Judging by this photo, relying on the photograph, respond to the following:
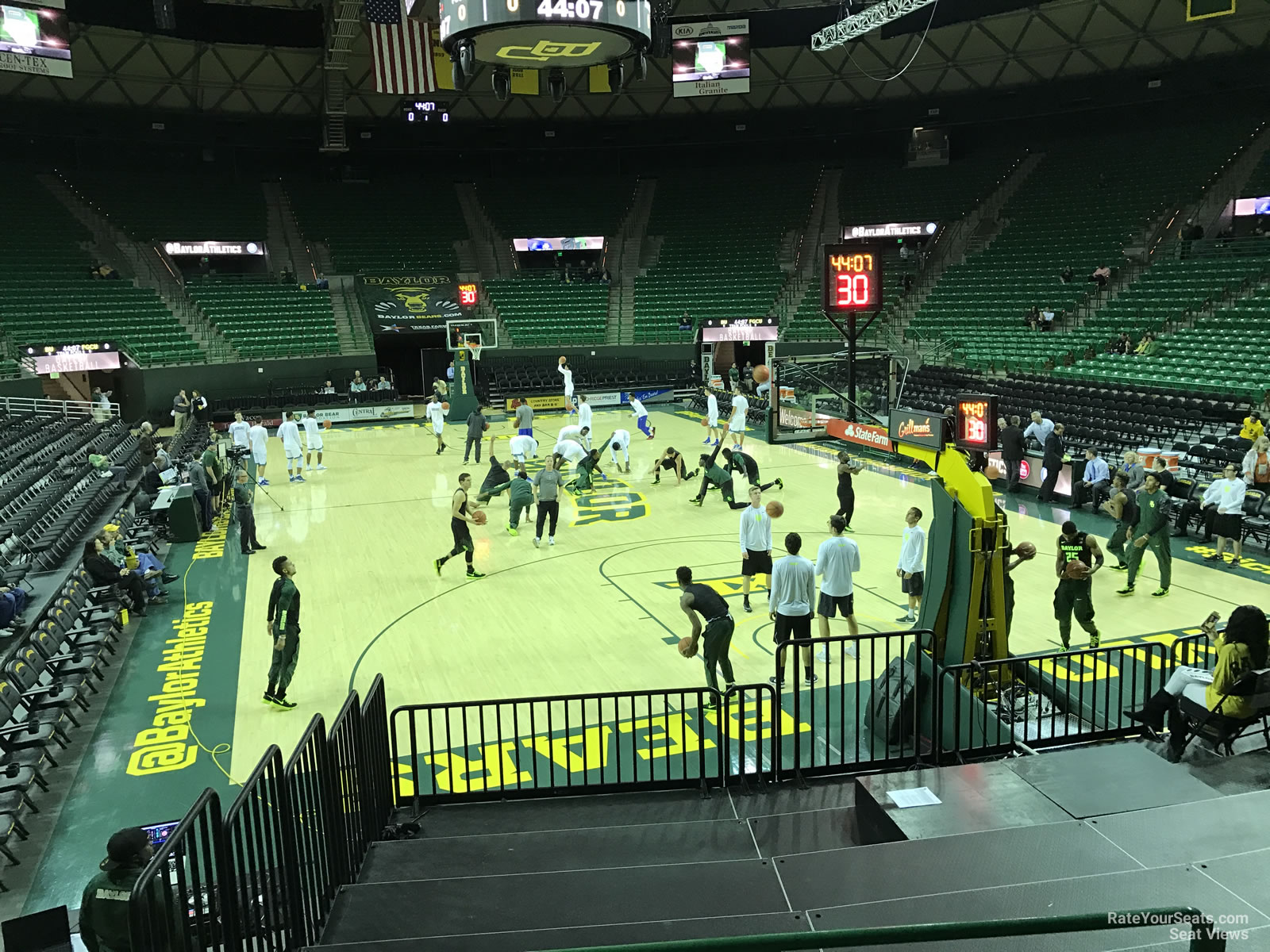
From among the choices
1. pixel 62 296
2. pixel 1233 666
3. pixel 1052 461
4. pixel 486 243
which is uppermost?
pixel 486 243

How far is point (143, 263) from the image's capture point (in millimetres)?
38375

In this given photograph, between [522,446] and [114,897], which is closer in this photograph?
[114,897]

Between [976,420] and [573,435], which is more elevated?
[976,420]

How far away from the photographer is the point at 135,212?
40000 millimetres

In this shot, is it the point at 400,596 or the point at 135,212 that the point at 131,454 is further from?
the point at 135,212

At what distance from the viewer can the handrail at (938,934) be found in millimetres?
2900

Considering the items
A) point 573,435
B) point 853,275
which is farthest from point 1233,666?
point 573,435

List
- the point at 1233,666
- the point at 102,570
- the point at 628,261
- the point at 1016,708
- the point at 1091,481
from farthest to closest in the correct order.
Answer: the point at 628,261
the point at 1091,481
the point at 102,570
the point at 1016,708
the point at 1233,666

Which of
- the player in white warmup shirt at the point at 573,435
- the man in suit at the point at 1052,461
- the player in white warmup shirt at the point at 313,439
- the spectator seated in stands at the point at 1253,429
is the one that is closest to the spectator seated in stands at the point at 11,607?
the player in white warmup shirt at the point at 573,435

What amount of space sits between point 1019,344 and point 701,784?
1100 inches

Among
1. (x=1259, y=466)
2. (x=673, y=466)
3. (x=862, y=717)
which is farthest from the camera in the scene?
(x=673, y=466)

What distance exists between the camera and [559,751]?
9.14 m

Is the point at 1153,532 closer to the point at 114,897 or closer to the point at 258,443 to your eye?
the point at 114,897

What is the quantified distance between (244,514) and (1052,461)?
565 inches
